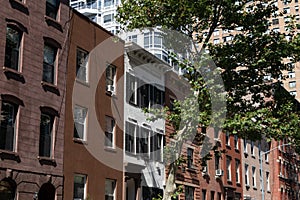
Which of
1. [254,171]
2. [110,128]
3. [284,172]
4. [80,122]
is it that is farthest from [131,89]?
[284,172]

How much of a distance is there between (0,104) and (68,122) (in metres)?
4.94

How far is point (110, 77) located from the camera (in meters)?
31.2

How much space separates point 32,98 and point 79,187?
5862 millimetres

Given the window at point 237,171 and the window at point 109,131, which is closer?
the window at point 109,131

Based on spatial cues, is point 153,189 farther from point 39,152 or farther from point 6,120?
point 6,120

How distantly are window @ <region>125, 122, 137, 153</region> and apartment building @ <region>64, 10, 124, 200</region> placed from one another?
2.55ft

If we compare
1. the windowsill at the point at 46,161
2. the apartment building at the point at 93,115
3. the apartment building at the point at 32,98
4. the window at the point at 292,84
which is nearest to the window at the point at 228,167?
the apartment building at the point at 93,115

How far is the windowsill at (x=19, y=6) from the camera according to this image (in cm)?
2367

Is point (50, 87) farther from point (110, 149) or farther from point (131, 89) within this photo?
point (131, 89)

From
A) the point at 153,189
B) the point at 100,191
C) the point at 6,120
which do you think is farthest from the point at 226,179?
the point at 6,120

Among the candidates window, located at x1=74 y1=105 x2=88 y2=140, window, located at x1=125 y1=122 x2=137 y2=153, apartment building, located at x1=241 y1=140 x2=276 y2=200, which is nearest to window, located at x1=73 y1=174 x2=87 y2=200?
window, located at x1=74 y1=105 x2=88 y2=140

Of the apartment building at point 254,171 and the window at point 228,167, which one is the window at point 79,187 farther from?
the apartment building at point 254,171

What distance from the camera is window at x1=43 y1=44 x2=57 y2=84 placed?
84.2 ft

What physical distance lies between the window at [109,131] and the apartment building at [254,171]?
79.6 ft
